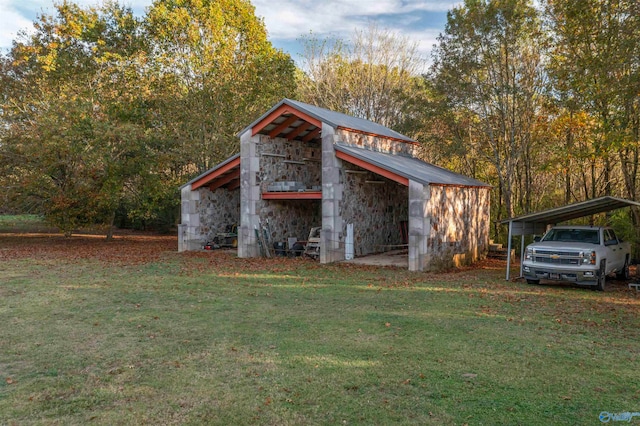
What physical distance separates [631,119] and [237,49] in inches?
818

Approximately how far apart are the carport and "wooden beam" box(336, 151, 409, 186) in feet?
11.9

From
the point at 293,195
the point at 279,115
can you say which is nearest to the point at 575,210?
the point at 293,195

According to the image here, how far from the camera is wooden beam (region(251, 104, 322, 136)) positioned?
18172 mm

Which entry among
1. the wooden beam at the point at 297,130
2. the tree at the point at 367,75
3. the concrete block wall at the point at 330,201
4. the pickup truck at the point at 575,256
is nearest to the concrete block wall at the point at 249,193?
the wooden beam at the point at 297,130

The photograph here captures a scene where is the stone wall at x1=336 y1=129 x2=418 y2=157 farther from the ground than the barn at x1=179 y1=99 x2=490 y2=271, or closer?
farther from the ground

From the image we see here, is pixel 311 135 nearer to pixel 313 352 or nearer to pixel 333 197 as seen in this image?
pixel 333 197

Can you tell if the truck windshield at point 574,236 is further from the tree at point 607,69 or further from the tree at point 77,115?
the tree at point 77,115

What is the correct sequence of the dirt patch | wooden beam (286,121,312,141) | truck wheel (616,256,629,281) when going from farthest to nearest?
wooden beam (286,121,312,141)
the dirt patch
truck wheel (616,256,629,281)

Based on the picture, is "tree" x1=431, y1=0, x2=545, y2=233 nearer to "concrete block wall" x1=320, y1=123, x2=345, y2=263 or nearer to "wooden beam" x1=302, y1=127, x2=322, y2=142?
"wooden beam" x1=302, y1=127, x2=322, y2=142

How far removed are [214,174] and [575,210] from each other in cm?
1443

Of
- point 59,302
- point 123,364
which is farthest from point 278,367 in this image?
point 59,302

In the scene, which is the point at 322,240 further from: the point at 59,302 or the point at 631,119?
the point at 631,119

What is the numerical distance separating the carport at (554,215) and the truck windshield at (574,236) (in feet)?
1.76

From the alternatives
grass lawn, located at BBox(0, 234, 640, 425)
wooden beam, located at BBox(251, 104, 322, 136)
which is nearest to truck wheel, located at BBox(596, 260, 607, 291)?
grass lawn, located at BBox(0, 234, 640, 425)
